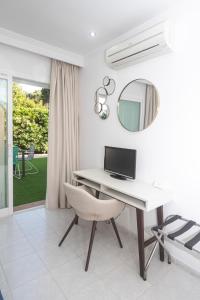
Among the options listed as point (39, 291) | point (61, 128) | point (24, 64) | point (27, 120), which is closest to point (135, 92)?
point (61, 128)

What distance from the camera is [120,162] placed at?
2352 mm

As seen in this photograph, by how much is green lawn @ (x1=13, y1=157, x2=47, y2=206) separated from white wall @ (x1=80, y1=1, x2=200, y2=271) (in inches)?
74.1

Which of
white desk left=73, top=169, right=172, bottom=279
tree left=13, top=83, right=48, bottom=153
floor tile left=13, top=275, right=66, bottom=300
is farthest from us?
tree left=13, top=83, right=48, bottom=153

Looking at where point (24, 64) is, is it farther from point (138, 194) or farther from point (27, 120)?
point (27, 120)

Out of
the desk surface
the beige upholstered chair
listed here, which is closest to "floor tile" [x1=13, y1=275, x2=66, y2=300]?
the beige upholstered chair

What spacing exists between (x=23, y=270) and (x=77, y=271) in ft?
1.62

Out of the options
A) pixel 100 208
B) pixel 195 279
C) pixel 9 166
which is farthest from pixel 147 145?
pixel 9 166

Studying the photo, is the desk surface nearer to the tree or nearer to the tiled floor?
the tiled floor

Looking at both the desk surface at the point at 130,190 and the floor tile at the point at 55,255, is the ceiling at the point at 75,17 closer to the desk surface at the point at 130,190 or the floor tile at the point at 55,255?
the desk surface at the point at 130,190

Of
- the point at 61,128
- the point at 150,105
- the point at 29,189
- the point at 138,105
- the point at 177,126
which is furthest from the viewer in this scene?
the point at 29,189

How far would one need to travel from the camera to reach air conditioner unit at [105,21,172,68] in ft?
5.97

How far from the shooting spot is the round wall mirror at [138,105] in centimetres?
213

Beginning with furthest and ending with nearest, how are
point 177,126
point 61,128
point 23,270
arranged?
point 61,128 → point 177,126 → point 23,270

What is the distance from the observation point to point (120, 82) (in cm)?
253
